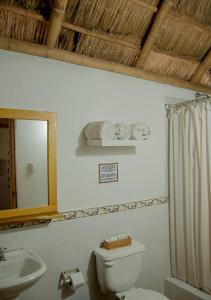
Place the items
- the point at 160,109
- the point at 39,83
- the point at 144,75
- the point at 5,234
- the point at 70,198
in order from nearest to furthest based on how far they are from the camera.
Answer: the point at 5,234, the point at 39,83, the point at 70,198, the point at 144,75, the point at 160,109

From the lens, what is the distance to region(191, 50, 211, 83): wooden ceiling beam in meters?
2.81

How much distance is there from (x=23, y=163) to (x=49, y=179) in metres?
0.24

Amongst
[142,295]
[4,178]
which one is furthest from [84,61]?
[142,295]

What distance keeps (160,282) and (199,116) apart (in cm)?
180

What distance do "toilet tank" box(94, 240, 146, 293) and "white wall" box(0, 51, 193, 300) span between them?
6.7 inches

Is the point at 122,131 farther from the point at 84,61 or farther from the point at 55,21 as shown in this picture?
the point at 55,21

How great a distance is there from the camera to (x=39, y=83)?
82.0 inches

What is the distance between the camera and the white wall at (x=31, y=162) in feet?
6.49

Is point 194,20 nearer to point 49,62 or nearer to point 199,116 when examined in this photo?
point 199,116

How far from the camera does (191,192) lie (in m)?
2.64

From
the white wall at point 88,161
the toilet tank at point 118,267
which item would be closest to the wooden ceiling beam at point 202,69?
the white wall at point 88,161

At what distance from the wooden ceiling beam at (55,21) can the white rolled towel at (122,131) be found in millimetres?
Answer: 857

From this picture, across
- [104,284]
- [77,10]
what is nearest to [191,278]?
[104,284]

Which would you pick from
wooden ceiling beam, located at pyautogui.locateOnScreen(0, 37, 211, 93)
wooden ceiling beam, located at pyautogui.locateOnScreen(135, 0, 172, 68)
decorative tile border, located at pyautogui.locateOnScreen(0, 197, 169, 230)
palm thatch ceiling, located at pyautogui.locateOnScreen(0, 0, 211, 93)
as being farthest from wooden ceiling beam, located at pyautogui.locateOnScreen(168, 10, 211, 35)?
decorative tile border, located at pyautogui.locateOnScreen(0, 197, 169, 230)
